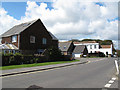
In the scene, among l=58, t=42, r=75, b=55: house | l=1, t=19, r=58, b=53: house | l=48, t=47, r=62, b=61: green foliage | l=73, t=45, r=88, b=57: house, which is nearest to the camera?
l=1, t=19, r=58, b=53: house

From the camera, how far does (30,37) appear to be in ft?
96.0

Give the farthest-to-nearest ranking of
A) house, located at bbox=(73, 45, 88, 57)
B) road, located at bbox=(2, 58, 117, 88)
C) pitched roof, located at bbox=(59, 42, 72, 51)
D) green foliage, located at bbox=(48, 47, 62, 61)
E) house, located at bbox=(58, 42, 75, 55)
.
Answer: house, located at bbox=(73, 45, 88, 57) < pitched roof, located at bbox=(59, 42, 72, 51) < house, located at bbox=(58, 42, 75, 55) < green foliage, located at bbox=(48, 47, 62, 61) < road, located at bbox=(2, 58, 117, 88)

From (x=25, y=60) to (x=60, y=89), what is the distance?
636 inches

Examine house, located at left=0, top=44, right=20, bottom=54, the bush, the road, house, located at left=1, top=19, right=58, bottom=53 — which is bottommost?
the road

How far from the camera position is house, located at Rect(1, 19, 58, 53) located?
2759 centimetres

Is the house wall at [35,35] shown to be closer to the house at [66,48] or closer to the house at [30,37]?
the house at [30,37]

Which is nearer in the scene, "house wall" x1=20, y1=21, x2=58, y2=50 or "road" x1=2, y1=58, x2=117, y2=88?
"road" x1=2, y1=58, x2=117, y2=88

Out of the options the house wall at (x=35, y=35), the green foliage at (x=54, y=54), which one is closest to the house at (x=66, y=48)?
the house wall at (x=35, y=35)

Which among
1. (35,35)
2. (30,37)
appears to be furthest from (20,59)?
(35,35)

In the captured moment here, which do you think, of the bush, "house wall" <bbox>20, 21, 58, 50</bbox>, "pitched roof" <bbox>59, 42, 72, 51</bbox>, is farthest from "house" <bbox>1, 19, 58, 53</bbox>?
"pitched roof" <bbox>59, 42, 72, 51</bbox>

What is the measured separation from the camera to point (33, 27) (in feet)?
98.9

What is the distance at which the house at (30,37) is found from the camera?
27.6m

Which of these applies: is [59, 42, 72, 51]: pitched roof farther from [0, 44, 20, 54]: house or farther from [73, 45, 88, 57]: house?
[0, 44, 20, 54]: house

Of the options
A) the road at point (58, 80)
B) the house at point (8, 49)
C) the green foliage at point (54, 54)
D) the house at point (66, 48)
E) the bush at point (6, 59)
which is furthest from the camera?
the house at point (66, 48)
